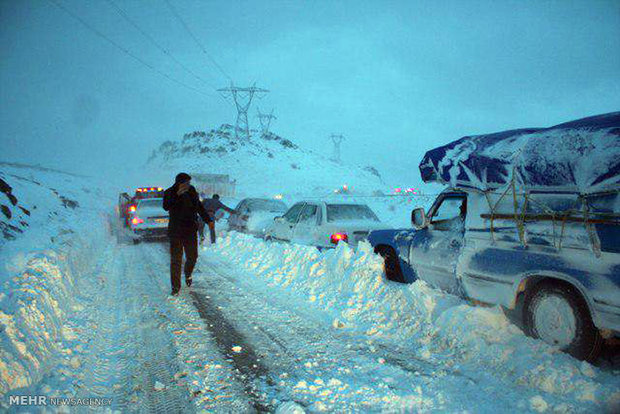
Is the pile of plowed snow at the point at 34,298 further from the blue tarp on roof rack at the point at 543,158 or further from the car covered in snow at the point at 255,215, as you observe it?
the car covered in snow at the point at 255,215

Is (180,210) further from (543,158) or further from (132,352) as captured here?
(543,158)

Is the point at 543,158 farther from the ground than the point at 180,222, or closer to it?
farther from the ground

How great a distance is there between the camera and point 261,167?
83.7 metres

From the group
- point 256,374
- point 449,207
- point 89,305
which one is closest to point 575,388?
point 256,374

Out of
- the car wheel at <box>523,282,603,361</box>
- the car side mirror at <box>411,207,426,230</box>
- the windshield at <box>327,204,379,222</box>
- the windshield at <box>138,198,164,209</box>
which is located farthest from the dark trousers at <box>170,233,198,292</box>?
the windshield at <box>138,198,164,209</box>

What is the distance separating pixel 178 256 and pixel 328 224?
10.7 feet

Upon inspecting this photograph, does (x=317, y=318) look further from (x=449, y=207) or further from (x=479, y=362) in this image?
(x=449, y=207)

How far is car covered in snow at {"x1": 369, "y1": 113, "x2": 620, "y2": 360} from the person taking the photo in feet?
10.5

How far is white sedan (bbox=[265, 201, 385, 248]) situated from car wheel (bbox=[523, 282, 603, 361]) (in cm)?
418

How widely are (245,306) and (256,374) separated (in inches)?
89.2

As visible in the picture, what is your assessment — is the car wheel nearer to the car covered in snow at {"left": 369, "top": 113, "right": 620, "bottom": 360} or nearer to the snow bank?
the car covered in snow at {"left": 369, "top": 113, "right": 620, "bottom": 360}

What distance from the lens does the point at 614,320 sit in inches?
121

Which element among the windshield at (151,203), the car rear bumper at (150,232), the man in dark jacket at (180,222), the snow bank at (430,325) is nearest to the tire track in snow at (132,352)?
the man in dark jacket at (180,222)

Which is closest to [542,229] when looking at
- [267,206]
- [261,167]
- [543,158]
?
[543,158]
